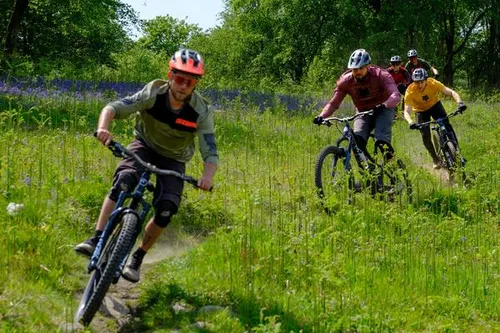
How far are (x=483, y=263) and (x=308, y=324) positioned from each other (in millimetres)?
2154

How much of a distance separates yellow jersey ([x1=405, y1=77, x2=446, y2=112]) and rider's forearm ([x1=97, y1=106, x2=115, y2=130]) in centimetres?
714

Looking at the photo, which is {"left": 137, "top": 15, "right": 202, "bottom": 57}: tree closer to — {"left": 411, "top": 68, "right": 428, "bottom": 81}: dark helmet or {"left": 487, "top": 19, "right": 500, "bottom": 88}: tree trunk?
{"left": 487, "top": 19, "right": 500, "bottom": 88}: tree trunk

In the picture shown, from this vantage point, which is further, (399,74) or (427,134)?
(399,74)

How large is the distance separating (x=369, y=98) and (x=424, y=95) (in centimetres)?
260

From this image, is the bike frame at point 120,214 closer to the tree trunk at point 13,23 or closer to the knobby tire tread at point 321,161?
the knobby tire tread at point 321,161

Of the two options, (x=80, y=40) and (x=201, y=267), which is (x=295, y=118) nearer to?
(x=201, y=267)

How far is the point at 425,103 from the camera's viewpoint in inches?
425

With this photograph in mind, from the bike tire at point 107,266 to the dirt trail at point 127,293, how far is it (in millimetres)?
222

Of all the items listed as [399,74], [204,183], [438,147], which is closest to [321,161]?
[204,183]

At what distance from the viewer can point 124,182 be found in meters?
4.62

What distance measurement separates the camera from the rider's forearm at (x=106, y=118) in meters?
4.46

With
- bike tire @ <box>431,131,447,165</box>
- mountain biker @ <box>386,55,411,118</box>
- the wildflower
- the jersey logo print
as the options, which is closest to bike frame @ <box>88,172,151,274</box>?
the wildflower

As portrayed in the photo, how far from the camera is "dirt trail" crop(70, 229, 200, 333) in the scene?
4.45 m

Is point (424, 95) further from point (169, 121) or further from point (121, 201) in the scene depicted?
point (121, 201)
